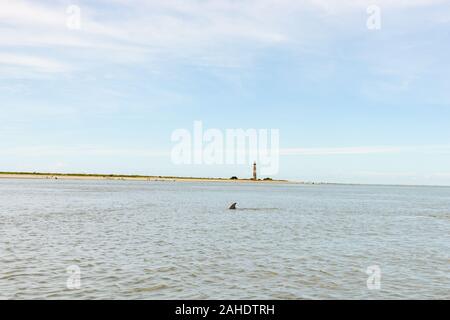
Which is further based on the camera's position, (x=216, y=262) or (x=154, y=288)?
(x=216, y=262)

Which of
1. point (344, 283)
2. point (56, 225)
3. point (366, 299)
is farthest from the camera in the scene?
point (56, 225)

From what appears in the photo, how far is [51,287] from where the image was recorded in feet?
57.1

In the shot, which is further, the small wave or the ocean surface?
the ocean surface

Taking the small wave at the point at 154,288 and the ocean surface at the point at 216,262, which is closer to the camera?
the small wave at the point at 154,288
